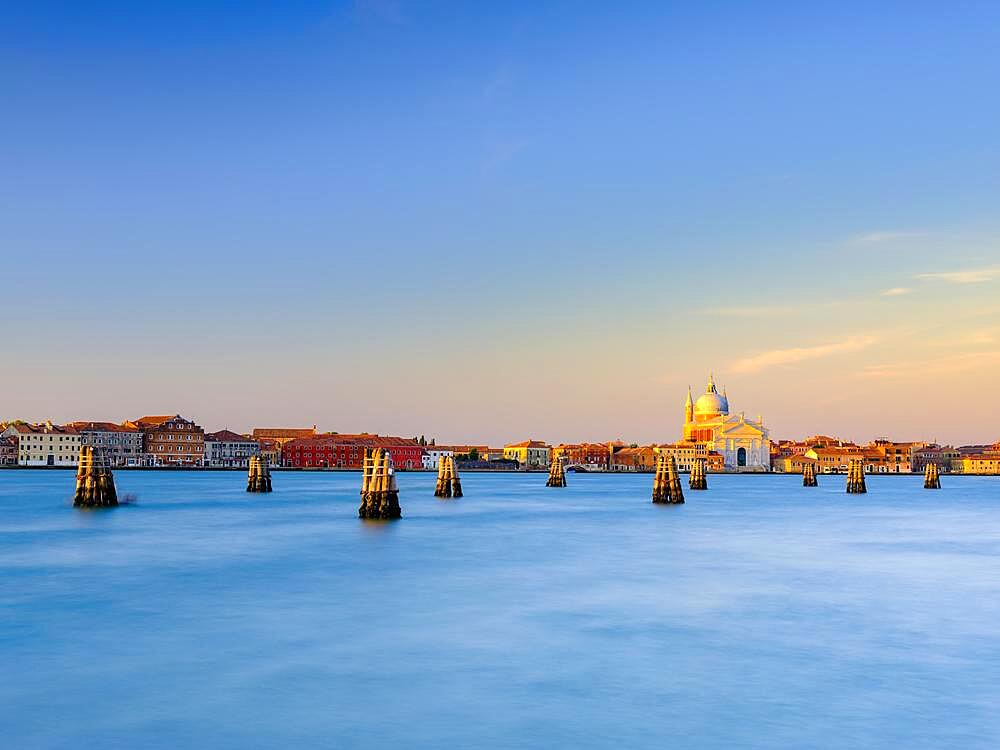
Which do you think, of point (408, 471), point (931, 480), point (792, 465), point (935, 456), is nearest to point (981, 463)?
point (935, 456)

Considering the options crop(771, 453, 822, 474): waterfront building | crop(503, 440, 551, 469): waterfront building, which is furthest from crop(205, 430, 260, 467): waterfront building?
crop(771, 453, 822, 474): waterfront building

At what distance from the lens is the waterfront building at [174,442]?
139 m

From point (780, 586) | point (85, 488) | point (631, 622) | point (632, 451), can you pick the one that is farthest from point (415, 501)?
point (632, 451)

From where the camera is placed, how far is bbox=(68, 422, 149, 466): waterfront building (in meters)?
136

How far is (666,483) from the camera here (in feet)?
206

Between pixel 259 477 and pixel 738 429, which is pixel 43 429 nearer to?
pixel 259 477

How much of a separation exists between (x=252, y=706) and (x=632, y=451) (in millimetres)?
172646

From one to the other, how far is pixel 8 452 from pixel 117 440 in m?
13.2

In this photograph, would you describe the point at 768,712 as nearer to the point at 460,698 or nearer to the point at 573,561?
the point at 460,698

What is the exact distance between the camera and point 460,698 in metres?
12.8

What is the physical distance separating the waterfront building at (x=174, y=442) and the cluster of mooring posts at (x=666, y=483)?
299 feet

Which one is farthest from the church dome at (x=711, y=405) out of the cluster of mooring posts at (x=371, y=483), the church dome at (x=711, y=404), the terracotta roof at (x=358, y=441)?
the cluster of mooring posts at (x=371, y=483)

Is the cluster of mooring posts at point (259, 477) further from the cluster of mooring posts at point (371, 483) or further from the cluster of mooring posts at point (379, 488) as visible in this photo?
the cluster of mooring posts at point (379, 488)

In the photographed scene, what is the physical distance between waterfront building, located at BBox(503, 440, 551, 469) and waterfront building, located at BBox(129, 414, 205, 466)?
193 feet
